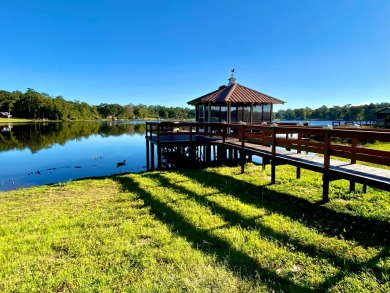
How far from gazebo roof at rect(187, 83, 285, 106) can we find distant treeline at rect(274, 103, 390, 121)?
8694 cm

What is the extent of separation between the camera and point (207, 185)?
7254mm

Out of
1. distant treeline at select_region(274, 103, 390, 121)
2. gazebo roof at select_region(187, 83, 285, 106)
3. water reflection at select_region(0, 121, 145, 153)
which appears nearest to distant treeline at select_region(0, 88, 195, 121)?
water reflection at select_region(0, 121, 145, 153)

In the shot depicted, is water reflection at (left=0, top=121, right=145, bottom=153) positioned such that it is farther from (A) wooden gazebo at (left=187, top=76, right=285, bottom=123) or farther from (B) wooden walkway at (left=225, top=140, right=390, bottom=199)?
(B) wooden walkway at (left=225, top=140, right=390, bottom=199)

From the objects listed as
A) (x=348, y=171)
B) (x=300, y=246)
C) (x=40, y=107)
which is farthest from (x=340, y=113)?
(x=300, y=246)

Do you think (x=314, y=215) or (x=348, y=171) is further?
(x=348, y=171)

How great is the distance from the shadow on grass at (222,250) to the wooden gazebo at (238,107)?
12566mm

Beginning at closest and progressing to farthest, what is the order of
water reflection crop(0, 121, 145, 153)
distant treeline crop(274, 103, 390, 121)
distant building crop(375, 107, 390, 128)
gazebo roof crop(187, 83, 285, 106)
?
gazebo roof crop(187, 83, 285, 106) → water reflection crop(0, 121, 145, 153) → distant building crop(375, 107, 390, 128) → distant treeline crop(274, 103, 390, 121)

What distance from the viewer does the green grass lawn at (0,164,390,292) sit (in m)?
2.90

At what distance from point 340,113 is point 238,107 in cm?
12058

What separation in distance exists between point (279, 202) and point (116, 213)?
140 inches

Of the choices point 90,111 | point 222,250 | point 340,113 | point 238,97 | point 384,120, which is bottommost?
point 222,250

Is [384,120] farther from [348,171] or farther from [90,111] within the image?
[90,111]

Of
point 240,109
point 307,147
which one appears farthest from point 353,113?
point 307,147

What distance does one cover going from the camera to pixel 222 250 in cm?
357
